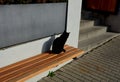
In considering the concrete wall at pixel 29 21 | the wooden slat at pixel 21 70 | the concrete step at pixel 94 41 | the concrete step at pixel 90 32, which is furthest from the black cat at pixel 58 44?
the concrete step at pixel 90 32

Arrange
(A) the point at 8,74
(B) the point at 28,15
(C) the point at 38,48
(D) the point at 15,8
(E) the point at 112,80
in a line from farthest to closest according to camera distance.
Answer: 1. (E) the point at 112,80
2. (C) the point at 38,48
3. (B) the point at 28,15
4. (D) the point at 15,8
5. (A) the point at 8,74

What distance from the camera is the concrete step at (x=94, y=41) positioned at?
259 inches

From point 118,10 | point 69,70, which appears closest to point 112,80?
point 69,70

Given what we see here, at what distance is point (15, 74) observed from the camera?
3.66 meters

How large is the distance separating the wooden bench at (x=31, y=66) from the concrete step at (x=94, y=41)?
66.1 inches

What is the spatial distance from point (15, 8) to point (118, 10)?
5.99 m

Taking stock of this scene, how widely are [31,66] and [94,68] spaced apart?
2058 mm

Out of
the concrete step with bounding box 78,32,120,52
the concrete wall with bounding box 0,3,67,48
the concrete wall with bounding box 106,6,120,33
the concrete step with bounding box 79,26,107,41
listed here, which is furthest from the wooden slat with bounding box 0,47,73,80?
the concrete wall with bounding box 106,6,120,33

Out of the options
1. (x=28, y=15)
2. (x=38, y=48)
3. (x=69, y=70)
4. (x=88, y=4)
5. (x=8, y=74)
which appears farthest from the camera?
(x=88, y=4)

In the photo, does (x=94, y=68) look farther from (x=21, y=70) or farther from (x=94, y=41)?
(x=21, y=70)

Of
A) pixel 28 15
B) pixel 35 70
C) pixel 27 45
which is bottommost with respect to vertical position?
pixel 35 70

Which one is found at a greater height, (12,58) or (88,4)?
(88,4)

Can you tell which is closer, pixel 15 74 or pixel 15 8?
pixel 15 74

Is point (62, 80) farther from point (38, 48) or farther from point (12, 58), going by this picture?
point (12, 58)
